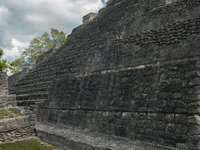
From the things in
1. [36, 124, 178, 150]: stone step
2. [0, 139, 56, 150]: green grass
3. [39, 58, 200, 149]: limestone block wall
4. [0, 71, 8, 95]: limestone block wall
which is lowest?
[0, 139, 56, 150]: green grass

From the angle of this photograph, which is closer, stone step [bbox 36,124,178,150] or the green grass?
stone step [bbox 36,124,178,150]

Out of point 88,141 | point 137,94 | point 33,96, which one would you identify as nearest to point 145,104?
point 137,94

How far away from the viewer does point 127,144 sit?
4.09 metres

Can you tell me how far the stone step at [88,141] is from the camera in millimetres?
3898

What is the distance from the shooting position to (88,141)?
179 inches

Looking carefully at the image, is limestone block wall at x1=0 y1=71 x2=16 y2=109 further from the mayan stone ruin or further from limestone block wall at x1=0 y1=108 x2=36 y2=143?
limestone block wall at x1=0 y1=108 x2=36 y2=143

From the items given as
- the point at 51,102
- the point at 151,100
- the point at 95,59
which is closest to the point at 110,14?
the point at 95,59

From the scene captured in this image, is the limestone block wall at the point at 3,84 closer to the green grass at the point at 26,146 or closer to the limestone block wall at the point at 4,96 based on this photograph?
the limestone block wall at the point at 4,96

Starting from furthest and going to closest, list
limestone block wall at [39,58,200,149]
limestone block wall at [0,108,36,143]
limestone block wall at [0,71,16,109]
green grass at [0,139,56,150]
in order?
1. limestone block wall at [0,71,16,109]
2. limestone block wall at [0,108,36,143]
3. green grass at [0,139,56,150]
4. limestone block wall at [39,58,200,149]

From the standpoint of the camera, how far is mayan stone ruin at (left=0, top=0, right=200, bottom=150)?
3791mm

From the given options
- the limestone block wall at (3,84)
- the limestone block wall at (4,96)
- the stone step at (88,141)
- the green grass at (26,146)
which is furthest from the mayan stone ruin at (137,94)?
the limestone block wall at (3,84)

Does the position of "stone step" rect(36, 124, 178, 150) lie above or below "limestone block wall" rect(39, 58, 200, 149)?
below

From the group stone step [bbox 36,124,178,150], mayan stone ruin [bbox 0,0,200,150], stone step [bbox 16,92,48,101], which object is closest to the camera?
mayan stone ruin [bbox 0,0,200,150]

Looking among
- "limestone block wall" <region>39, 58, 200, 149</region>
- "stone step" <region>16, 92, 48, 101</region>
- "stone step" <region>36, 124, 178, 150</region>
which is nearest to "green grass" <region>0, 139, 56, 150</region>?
"stone step" <region>36, 124, 178, 150</region>
